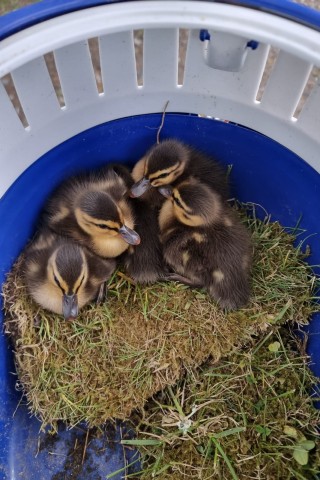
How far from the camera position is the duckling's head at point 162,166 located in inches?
60.3

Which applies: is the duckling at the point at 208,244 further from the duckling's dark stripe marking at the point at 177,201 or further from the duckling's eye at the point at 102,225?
the duckling's eye at the point at 102,225

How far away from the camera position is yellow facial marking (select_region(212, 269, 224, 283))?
1.60 meters

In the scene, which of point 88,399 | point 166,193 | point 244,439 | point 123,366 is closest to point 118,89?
point 166,193

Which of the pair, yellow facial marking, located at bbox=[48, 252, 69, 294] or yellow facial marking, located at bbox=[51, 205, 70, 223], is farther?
yellow facial marking, located at bbox=[51, 205, 70, 223]

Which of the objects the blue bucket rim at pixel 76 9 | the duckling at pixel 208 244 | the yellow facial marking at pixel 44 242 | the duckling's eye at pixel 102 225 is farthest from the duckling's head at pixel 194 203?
the blue bucket rim at pixel 76 9

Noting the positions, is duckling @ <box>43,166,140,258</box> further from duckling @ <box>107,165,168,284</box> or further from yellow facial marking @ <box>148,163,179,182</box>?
yellow facial marking @ <box>148,163,179,182</box>

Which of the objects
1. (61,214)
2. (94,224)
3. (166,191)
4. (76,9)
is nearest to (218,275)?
(166,191)

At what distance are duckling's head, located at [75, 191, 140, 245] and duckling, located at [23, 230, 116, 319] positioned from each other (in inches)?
3.4

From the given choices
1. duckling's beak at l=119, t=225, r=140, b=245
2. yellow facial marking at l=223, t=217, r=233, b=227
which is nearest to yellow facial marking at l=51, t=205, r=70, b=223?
duckling's beak at l=119, t=225, r=140, b=245

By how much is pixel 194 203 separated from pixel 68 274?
→ 0.43 m

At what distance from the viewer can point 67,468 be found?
1735 mm

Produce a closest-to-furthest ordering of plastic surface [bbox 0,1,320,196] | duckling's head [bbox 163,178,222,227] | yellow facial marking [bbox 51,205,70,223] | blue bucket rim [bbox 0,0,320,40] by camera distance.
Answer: blue bucket rim [bbox 0,0,320,40] < plastic surface [bbox 0,1,320,196] < duckling's head [bbox 163,178,222,227] < yellow facial marking [bbox 51,205,70,223]

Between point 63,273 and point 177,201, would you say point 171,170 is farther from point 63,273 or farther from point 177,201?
point 63,273

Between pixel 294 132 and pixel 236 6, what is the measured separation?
54 centimetres
